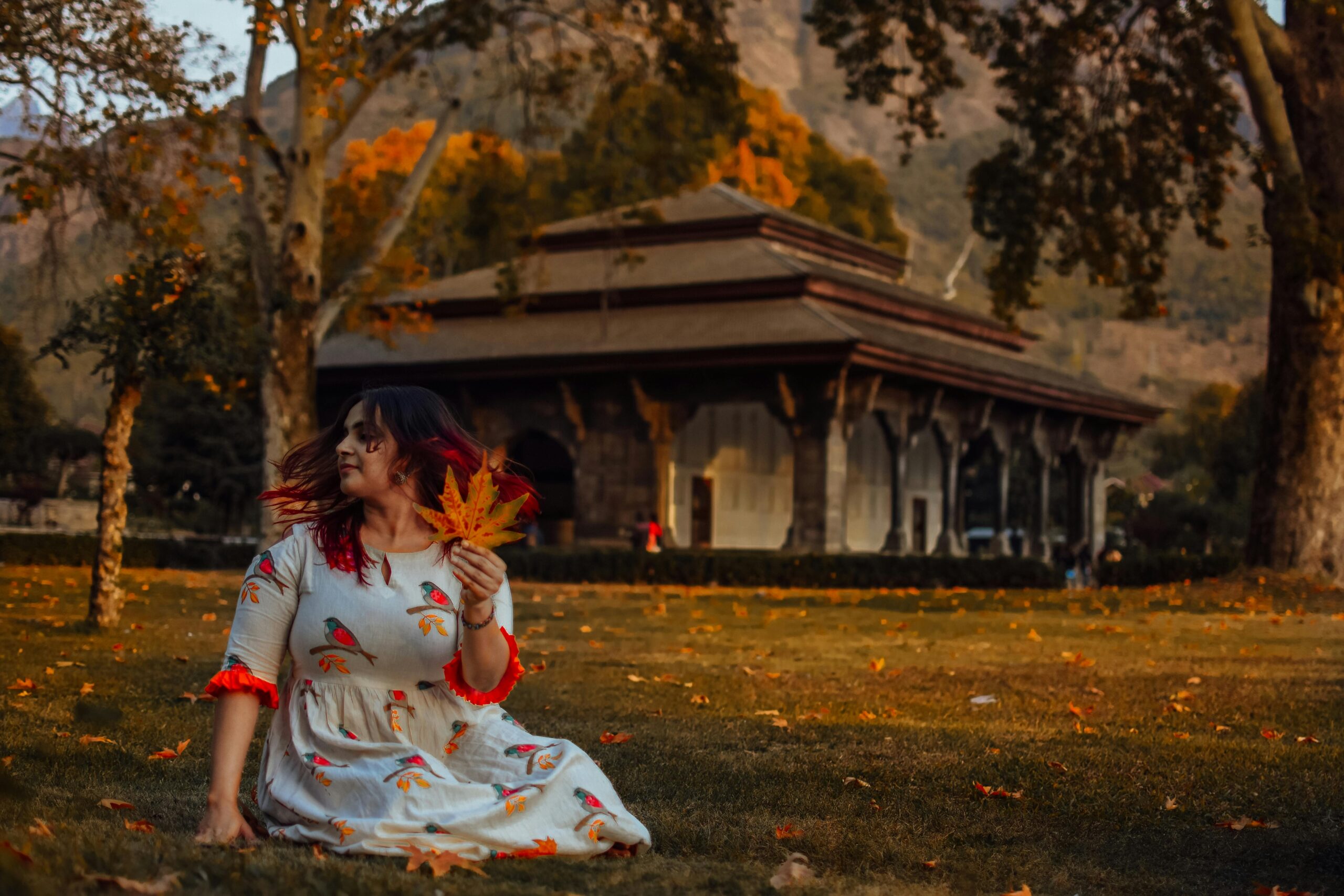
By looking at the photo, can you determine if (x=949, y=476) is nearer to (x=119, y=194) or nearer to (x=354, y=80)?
(x=354, y=80)

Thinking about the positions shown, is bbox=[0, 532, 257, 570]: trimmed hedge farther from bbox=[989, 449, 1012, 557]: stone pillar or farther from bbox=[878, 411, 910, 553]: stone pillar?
bbox=[989, 449, 1012, 557]: stone pillar

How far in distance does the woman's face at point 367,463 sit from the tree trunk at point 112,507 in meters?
8.79

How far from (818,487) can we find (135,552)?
12.5m

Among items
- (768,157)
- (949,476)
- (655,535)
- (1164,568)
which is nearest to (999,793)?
(1164,568)

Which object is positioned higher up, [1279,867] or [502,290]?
[502,290]

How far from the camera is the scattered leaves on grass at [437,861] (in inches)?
157

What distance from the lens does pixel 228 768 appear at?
A: 4.17 meters

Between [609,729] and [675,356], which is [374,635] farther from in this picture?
[675,356]

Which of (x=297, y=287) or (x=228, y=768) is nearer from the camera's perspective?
(x=228, y=768)

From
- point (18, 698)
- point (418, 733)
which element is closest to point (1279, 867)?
point (418, 733)

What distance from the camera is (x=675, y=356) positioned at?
1134 inches

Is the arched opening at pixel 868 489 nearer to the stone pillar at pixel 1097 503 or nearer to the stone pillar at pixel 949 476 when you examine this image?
the stone pillar at pixel 949 476

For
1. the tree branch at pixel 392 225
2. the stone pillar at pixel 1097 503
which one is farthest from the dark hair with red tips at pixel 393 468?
the stone pillar at pixel 1097 503

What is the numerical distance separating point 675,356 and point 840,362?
321 cm
